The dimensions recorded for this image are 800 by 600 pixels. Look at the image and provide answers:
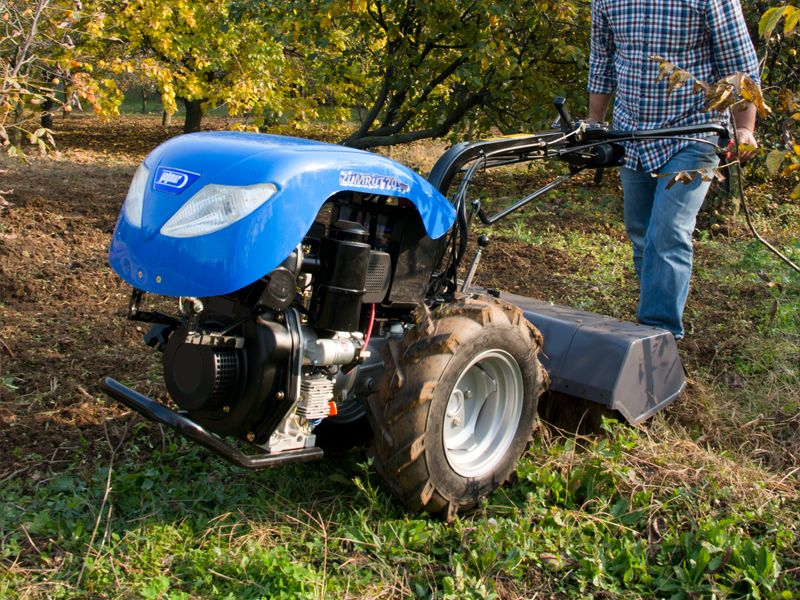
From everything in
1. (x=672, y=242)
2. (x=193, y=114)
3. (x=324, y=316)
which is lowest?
(x=193, y=114)

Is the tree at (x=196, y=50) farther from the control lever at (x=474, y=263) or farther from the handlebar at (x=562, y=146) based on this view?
the control lever at (x=474, y=263)

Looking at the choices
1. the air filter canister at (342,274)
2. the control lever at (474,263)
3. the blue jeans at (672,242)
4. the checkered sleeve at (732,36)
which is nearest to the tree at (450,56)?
the checkered sleeve at (732,36)

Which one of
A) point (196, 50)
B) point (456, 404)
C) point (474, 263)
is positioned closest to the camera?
point (456, 404)

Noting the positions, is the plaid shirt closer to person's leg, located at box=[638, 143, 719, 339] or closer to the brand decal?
person's leg, located at box=[638, 143, 719, 339]

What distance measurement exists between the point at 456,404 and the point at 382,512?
1.49 feet

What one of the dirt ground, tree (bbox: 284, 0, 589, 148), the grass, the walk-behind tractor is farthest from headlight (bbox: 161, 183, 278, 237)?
tree (bbox: 284, 0, 589, 148)

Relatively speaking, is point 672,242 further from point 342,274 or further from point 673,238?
point 342,274

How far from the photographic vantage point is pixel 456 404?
3148 millimetres

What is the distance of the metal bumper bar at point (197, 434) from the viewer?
2525mm

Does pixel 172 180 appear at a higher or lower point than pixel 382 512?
higher

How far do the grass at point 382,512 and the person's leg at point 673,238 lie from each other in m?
0.41

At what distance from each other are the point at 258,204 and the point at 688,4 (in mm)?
2450

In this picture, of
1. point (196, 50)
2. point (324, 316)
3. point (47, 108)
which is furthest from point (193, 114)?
point (324, 316)

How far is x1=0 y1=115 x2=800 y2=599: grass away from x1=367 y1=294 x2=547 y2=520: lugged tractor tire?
0.44ft
